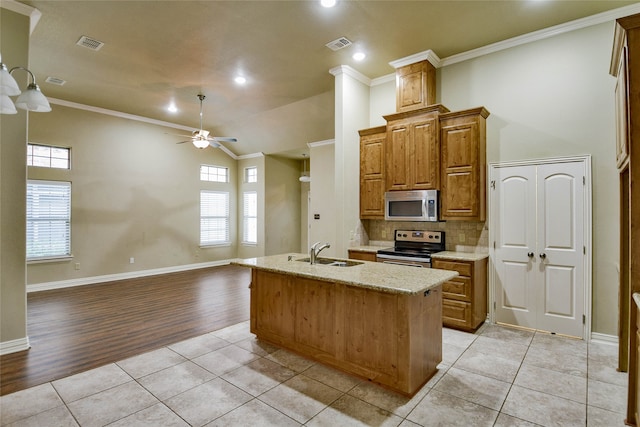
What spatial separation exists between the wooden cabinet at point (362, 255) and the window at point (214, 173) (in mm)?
5571

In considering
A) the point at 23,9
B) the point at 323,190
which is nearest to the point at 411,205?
the point at 323,190

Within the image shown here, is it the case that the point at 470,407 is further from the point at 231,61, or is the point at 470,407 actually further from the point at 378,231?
the point at 231,61

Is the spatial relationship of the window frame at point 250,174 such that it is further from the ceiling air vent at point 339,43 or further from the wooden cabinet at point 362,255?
the ceiling air vent at point 339,43

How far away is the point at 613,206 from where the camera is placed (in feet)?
11.4

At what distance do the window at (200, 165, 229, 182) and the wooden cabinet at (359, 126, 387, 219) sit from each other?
533cm

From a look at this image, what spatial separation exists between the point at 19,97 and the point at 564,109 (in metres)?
5.55

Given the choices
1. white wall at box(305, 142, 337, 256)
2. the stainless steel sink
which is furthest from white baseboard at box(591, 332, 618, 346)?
white wall at box(305, 142, 337, 256)

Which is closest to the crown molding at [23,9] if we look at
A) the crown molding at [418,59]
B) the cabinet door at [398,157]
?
the crown molding at [418,59]

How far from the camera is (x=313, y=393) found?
8.46 feet

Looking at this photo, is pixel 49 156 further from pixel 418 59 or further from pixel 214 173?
pixel 418 59

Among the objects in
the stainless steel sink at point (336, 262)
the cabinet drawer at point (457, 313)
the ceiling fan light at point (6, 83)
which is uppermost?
the ceiling fan light at point (6, 83)

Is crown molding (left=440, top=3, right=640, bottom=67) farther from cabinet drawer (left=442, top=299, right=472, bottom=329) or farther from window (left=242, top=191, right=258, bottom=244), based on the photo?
window (left=242, top=191, right=258, bottom=244)

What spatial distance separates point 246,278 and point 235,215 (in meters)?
2.83

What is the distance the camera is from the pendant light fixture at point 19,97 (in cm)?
230
